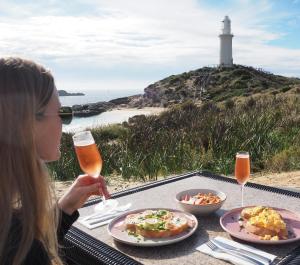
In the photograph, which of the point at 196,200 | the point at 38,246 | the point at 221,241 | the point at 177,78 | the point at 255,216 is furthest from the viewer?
the point at 177,78

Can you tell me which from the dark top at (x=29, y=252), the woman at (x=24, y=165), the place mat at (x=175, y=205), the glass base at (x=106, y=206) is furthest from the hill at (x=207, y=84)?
the dark top at (x=29, y=252)

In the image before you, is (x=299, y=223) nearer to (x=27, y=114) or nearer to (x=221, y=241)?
(x=221, y=241)

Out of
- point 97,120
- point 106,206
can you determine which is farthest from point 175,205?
point 97,120

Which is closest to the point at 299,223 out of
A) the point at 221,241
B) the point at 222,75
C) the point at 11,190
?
the point at 221,241

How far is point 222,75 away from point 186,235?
63.5 meters

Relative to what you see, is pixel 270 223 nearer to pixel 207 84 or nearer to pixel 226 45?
pixel 207 84

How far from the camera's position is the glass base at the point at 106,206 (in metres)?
2.96

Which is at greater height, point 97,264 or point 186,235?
point 186,235

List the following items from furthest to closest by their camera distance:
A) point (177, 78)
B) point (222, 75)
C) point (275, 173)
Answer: point (177, 78) → point (222, 75) → point (275, 173)

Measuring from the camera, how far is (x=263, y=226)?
230cm

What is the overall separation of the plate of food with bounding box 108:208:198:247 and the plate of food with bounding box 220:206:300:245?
0.23m

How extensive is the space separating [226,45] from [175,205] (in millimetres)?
69418

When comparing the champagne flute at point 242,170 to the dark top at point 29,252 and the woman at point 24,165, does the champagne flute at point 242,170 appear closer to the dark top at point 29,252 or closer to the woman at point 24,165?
the woman at point 24,165

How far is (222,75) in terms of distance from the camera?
64.2 metres
